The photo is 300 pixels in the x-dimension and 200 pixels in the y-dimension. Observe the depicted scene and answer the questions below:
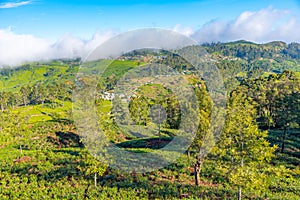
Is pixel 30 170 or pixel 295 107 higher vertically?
pixel 295 107

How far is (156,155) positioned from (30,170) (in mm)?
16265

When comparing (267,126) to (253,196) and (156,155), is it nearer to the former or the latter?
(156,155)

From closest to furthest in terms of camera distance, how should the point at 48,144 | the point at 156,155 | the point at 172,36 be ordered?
the point at 172,36, the point at 156,155, the point at 48,144

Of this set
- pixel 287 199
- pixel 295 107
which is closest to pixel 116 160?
pixel 287 199

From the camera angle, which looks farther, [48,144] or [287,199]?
[48,144]

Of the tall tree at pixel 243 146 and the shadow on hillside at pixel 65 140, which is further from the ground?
the tall tree at pixel 243 146

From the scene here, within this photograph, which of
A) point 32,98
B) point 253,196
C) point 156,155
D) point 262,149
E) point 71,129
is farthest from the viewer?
point 32,98

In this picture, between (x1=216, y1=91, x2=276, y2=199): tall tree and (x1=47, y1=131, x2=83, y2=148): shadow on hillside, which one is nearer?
(x1=216, y1=91, x2=276, y2=199): tall tree

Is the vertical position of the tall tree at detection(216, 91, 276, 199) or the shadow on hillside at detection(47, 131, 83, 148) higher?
the tall tree at detection(216, 91, 276, 199)

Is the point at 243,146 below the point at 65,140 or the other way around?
the other way around

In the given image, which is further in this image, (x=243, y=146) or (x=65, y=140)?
(x=65, y=140)

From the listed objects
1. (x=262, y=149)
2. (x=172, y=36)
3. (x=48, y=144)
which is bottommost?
(x=48, y=144)

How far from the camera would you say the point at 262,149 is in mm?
21922

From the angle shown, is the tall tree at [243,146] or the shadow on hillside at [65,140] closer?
the tall tree at [243,146]
